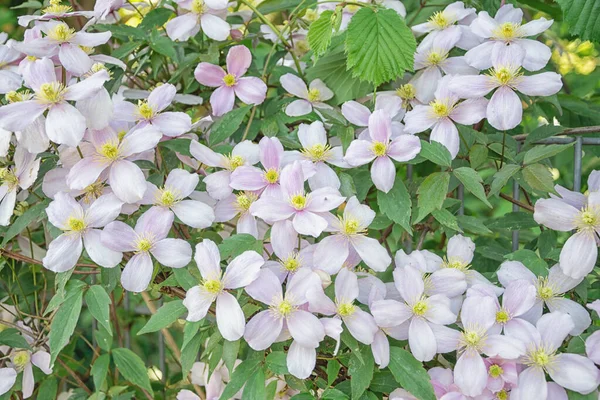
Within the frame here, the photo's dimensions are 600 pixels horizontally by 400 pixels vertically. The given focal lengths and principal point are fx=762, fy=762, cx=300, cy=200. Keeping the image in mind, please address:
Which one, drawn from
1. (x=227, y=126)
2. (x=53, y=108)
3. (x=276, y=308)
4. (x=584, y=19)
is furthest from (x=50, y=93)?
(x=584, y=19)

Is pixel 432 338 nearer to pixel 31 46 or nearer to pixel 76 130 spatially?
pixel 76 130

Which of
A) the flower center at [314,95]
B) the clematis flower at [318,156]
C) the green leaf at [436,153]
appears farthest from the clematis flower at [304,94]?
the green leaf at [436,153]

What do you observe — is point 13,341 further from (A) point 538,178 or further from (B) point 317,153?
(A) point 538,178

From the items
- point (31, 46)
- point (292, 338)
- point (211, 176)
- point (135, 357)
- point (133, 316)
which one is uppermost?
point (31, 46)

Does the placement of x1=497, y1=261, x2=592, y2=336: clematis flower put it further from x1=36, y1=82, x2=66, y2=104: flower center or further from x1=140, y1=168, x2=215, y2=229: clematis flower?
x1=36, y1=82, x2=66, y2=104: flower center

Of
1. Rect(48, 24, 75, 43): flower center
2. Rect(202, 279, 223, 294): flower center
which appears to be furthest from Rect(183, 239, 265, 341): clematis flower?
Rect(48, 24, 75, 43): flower center

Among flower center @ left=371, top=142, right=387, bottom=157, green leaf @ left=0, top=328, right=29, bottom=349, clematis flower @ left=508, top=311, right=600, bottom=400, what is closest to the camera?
clematis flower @ left=508, top=311, right=600, bottom=400

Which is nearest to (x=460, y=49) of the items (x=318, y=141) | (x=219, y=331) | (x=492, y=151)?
(x=492, y=151)
